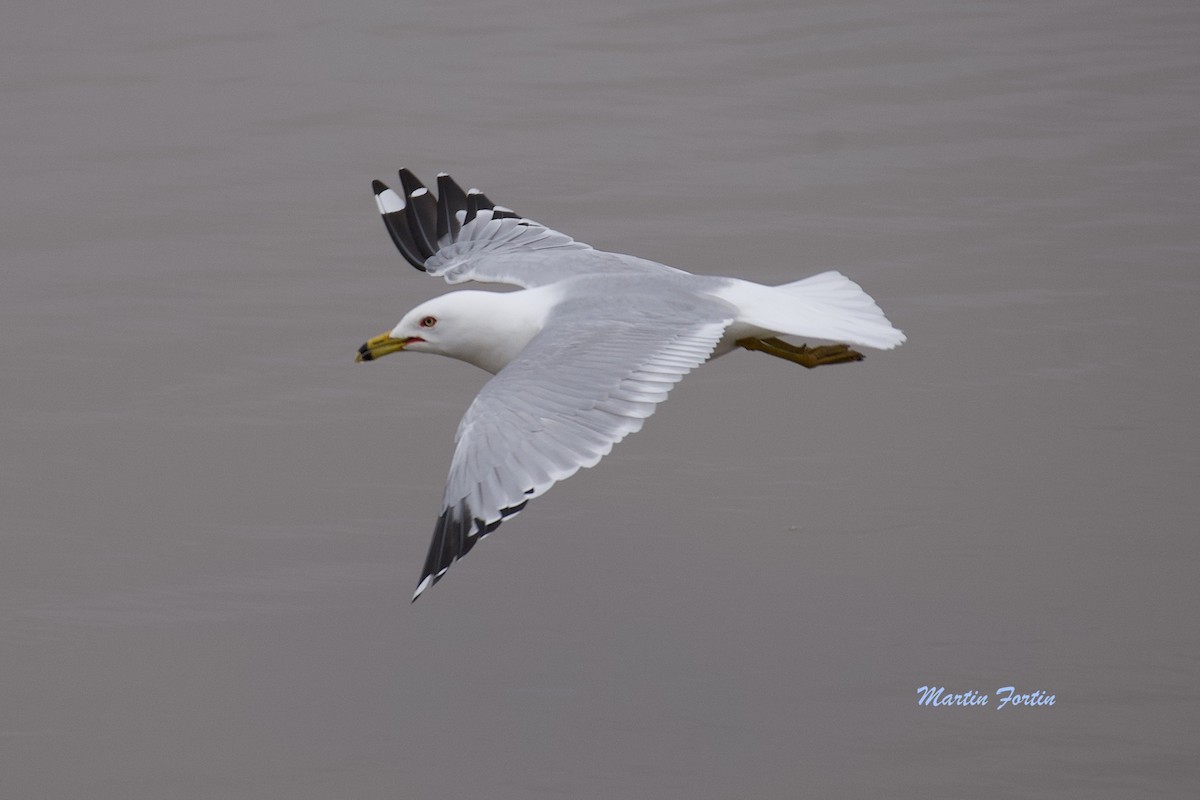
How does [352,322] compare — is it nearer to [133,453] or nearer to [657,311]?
[133,453]

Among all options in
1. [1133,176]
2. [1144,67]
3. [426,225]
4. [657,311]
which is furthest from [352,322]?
[1144,67]

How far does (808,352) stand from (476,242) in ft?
3.61

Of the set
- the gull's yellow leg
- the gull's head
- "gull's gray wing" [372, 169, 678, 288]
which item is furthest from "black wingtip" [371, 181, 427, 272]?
the gull's yellow leg

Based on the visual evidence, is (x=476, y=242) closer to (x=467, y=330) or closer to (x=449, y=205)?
(x=449, y=205)

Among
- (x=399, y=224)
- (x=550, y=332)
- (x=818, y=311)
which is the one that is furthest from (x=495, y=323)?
(x=399, y=224)

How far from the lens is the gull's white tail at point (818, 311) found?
4594 mm

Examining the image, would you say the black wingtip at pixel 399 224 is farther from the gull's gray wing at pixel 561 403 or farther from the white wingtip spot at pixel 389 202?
the gull's gray wing at pixel 561 403

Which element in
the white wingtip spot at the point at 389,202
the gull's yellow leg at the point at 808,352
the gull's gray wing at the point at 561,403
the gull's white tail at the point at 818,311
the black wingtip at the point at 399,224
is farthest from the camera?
the white wingtip spot at the point at 389,202

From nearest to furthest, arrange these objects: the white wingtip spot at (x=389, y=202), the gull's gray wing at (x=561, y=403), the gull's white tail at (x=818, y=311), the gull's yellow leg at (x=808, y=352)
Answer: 1. the gull's gray wing at (x=561, y=403)
2. the gull's white tail at (x=818, y=311)
3. the gull's yellow leg at (x=808, y=352)
4. the white wingtip spot at (x=389, y=202)

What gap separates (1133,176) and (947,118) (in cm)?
85

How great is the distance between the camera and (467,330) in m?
4.72

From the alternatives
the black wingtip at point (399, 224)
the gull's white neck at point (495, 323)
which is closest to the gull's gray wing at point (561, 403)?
the gull's white neck at point (495, 323)

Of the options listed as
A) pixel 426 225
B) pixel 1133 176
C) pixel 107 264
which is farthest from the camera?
pixel 1133 176

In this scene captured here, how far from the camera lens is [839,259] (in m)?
6.04
